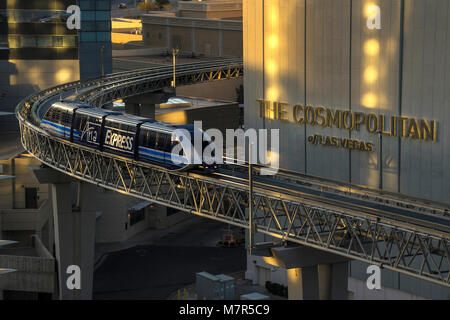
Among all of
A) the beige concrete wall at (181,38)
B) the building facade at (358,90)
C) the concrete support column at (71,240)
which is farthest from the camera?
the beige concrete wall at (181,38)

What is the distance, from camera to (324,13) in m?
64.3

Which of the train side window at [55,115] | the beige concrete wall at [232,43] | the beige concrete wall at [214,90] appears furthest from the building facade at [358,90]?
the beige concrete wall at [232,43]

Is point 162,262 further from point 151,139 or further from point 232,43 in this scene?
point 232,43

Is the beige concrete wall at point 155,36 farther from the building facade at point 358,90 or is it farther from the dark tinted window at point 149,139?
the dark tinted window at point 149,139

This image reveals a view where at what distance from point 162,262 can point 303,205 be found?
127 feet

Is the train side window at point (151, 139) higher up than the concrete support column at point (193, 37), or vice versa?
the concrete support column at point (193, 37)

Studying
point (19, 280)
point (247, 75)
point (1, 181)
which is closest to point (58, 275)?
point (19, 280)

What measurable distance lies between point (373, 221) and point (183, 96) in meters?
79.5

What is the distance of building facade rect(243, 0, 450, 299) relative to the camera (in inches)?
2286

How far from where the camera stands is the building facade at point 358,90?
5806 centimetres

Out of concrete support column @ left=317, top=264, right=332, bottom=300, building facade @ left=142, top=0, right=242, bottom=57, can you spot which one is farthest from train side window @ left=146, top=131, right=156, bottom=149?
building facade @ left=142, top=0, right=242, bottom=57

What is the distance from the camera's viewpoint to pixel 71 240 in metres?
70.2

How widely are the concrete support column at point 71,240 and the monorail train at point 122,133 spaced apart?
17.0ft
